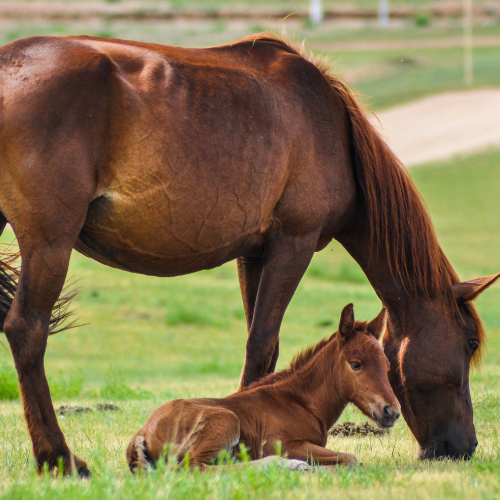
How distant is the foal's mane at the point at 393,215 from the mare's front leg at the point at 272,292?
0.60 meters

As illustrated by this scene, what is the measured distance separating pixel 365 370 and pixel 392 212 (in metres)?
1.26

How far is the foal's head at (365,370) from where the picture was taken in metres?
4.47

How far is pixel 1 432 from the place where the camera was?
240 inches

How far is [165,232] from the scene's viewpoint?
4.61m

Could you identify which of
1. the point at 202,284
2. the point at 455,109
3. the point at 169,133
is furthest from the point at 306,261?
the point at 455,109

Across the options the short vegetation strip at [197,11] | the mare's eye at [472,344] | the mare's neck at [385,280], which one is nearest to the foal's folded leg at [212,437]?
the mare's neck at [385,280]

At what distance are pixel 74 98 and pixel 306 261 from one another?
1.84 meters

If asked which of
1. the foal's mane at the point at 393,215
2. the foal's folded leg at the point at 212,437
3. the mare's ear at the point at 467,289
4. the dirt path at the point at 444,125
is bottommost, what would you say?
the dirt path at the point at 444,125

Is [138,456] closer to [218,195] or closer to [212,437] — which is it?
[212,437]

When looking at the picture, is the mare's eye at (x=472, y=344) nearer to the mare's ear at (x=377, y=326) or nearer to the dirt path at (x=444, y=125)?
the mare's ear at (x=377, y=326)

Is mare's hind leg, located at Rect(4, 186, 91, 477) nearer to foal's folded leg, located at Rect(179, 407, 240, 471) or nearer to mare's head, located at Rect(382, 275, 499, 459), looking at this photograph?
foal's folded leg, located at Rect(179, 407, 240, 471)

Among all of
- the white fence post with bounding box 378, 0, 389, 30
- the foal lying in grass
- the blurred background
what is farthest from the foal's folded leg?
the white fence post with bounding box 378, 0, 389, 30

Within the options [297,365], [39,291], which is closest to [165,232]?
[39,291]

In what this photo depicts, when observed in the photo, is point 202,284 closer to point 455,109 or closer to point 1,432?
point 1,432
